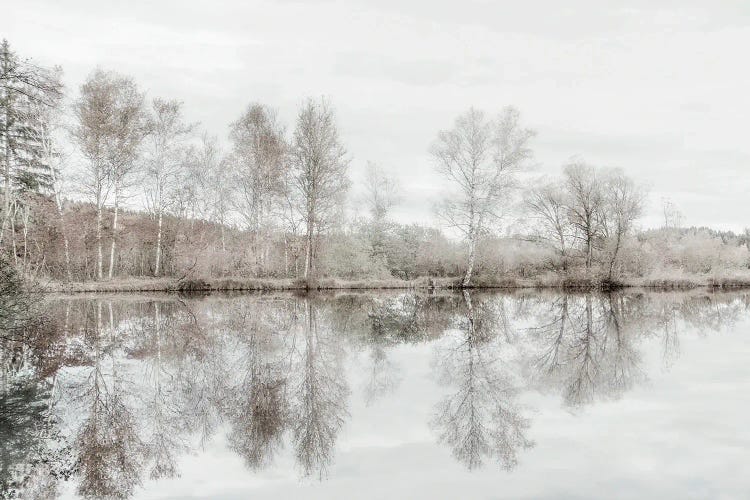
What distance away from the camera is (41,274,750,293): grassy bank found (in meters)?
24.8

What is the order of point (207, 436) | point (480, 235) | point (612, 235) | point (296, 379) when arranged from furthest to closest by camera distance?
1. point (612, 235)
2. point (480, 235)
3. point (296, 379)
4. point (207, 436)

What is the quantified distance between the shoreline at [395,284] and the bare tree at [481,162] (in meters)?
2.85

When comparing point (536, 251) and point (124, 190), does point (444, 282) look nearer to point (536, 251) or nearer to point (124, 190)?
point (536, 251)

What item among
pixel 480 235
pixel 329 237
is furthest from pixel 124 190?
pixel 480 235

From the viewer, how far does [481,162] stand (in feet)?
89.5

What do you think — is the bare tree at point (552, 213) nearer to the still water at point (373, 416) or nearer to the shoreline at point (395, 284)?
the shoreline at point (395, 284)

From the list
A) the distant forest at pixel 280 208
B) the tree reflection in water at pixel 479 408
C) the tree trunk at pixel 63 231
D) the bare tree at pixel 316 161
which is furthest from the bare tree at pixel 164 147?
the tree reflection in water at pixel 479 408

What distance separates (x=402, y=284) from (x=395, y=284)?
0.38m

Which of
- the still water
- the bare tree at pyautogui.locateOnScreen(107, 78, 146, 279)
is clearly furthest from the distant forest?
the still water

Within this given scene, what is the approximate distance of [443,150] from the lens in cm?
2767

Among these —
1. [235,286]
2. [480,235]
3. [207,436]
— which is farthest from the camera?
[480,235]

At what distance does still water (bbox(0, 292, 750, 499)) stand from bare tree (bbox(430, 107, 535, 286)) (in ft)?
56.4

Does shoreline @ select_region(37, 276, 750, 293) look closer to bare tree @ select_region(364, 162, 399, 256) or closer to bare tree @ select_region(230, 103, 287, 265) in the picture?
bare tree @ select_region(230, 103, 287, 265)

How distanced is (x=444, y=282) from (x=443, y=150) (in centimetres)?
709
